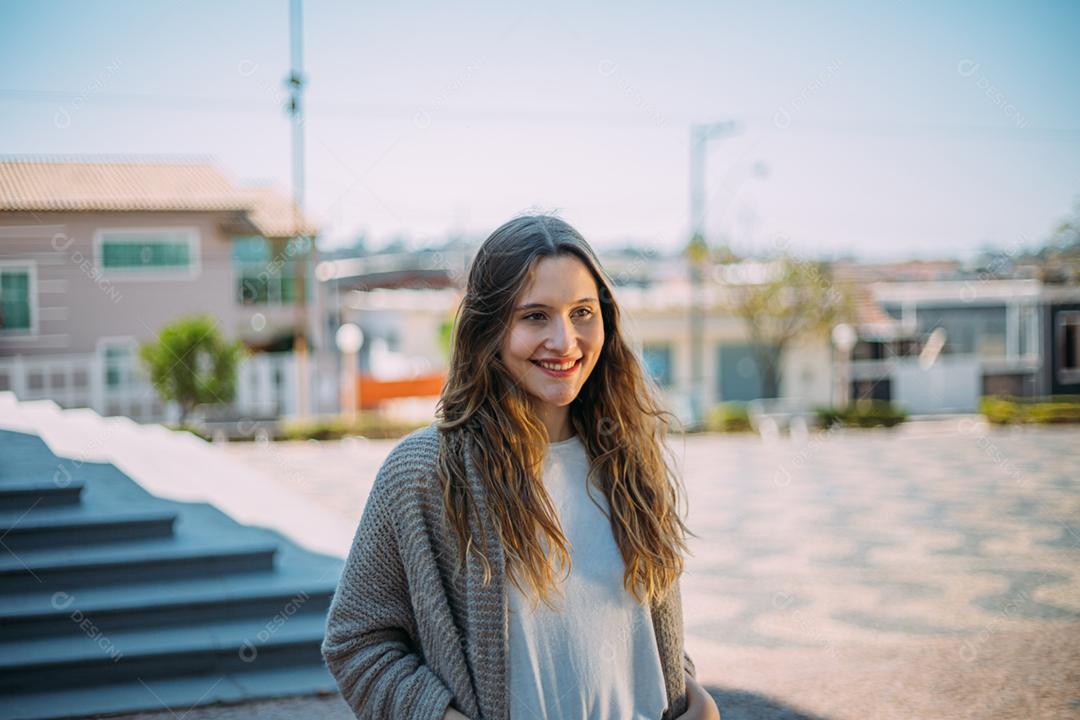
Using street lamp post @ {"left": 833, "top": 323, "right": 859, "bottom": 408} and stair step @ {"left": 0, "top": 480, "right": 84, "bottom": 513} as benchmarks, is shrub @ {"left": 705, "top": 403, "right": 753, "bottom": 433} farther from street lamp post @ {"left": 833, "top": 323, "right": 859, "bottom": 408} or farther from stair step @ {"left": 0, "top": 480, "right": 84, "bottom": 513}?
stair step @ {"left": 0, "top": 480, "right": 84, "bottom": 513}

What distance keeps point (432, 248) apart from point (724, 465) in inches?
653

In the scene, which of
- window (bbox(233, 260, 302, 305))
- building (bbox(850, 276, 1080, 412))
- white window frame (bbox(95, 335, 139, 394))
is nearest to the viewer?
white window frame (bbox(95, 335, 139, 394))

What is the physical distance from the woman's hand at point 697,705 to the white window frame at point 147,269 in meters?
16.6

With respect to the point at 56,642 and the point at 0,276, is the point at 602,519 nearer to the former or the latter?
the point at 56,642

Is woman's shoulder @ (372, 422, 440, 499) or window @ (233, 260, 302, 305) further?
window @ (233, 260, 302, 305)

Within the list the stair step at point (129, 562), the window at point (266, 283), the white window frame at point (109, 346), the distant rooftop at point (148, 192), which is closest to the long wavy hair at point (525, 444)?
the stair step at point (129, 562)

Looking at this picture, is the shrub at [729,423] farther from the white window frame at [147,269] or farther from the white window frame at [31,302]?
the white window frame at [31,302]

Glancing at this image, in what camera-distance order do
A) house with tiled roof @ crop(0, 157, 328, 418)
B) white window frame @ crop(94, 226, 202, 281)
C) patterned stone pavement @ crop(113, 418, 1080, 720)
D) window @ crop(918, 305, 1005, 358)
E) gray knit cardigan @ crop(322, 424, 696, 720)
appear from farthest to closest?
1. window @ crop(918, 305, 1005, 358)
2. white window frame @ crop(94, 226, 202, 281)
3. house with tiled roof @ crop(0, 157, 328, 418)
4. patterned stone pavement @ crop(113, 418, 1080, 720)
5. gray knit cardigan @ crop(322, 424, 696, 720)

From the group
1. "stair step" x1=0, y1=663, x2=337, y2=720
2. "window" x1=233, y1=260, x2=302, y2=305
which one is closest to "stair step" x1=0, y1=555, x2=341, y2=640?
"stair step" x1=0, y1=663, x2=337, y2=720

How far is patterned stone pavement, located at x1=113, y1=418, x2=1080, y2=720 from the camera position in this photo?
368 cm

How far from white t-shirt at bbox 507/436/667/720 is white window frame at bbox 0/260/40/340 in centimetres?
1270

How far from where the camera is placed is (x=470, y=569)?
1.38 meters

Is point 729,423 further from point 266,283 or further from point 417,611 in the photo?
point 417,611

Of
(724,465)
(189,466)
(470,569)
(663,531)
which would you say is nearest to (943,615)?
(663,531)
